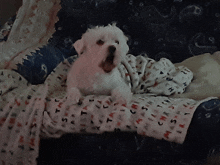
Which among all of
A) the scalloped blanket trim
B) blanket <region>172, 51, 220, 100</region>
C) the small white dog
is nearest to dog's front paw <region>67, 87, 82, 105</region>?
the small white dog

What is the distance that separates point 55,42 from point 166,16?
41.7 inches

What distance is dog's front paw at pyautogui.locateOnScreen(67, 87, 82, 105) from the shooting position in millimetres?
1094

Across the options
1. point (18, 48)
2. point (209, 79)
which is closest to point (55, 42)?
point (18, 48)

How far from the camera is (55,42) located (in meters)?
1.92

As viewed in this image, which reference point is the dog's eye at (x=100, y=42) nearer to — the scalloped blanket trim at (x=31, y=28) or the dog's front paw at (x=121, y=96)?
the dog's front paw at (x=121, y=96)

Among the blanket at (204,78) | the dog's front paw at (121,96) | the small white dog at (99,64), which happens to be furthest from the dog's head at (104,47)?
the blanket at (204,78)

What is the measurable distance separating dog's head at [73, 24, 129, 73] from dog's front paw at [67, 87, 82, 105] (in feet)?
0.63

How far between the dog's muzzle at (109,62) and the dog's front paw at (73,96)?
20 cm

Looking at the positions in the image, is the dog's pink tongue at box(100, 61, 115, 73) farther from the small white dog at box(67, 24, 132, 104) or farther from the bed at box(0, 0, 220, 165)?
the bed at box(0, 0, 220, 165)

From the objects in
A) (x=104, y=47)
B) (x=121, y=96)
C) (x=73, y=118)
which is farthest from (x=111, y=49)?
(x=73, y=118)

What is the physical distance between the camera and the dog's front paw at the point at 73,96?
3.59 ft

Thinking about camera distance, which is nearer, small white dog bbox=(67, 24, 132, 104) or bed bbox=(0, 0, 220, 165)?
bed bbox=(0, 0, 220, 165)

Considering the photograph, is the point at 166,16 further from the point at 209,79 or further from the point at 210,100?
the point at 210,100

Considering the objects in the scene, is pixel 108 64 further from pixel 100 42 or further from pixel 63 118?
pixel 63 118
